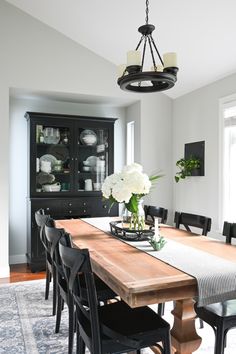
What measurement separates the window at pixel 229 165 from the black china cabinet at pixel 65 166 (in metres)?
1.65

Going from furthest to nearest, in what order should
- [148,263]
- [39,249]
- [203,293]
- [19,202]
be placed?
[19,202] → [39,249] → [148,263] → [203,293]

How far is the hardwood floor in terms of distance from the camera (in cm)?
387

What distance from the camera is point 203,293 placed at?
145 cm

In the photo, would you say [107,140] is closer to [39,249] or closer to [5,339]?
[39,249]

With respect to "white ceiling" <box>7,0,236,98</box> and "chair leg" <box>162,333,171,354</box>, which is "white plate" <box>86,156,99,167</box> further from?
"chair leg" <box>162,333,171,354</box>

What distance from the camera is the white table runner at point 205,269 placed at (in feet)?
4.78

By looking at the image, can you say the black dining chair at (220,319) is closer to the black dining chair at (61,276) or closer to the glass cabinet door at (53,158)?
the black dining chair at (61,276)

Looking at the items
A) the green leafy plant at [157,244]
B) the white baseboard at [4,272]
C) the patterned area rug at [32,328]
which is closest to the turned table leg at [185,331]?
the green leafy plant at [157,244]

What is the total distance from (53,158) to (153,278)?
131 inches

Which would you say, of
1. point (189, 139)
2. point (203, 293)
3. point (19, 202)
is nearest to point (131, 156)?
point (189, 139)

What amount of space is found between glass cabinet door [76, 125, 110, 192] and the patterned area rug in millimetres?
1727

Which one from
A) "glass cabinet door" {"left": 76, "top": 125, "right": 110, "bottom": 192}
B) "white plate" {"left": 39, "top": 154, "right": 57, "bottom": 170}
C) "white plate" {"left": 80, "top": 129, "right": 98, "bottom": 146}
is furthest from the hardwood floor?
"white plate" {"left": 80, "top": 129, "right": 98, "bottom": 146}

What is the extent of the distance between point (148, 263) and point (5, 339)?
1446 mm

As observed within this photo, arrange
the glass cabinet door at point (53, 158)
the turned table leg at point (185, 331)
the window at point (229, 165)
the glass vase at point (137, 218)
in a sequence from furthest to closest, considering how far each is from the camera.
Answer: the glass cabinet door at point (53, 158) → the window at point (229, 165) → the glass vase at point (137, 218) → the turned table leg at point (185, 331)
